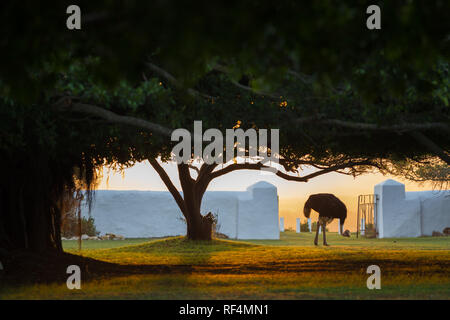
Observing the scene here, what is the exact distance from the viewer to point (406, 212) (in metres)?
32.0

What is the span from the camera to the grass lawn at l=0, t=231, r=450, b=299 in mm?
9547

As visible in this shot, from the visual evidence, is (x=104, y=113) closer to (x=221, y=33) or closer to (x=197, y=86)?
(x=197, y=86)

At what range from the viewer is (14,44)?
4012 mm

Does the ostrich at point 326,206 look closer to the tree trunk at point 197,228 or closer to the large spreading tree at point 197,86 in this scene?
the large spreading tree at point 197,86

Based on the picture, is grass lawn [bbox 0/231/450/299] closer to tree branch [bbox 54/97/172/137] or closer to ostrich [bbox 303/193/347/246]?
tree branch [bbox 54/97/172/137]

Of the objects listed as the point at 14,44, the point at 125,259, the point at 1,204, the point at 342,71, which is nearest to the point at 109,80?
the point at 14,44

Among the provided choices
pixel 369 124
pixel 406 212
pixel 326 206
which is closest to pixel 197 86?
pixel 369 124

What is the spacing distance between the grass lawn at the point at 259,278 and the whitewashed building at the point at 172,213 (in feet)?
34.2

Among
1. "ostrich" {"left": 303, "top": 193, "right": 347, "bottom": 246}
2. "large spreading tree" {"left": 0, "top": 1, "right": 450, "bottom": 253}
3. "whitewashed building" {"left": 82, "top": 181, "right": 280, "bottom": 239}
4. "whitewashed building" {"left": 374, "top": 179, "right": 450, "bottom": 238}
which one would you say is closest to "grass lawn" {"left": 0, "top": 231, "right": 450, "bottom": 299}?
"large spreading tree" {"left": 0, "top": 1, "right": 450, "bottom": 253}

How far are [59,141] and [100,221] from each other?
19.1m

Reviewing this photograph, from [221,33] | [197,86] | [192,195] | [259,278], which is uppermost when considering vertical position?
[197,86]

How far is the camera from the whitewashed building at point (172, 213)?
99.2 feet

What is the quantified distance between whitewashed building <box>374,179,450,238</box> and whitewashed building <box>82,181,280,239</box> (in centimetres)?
575

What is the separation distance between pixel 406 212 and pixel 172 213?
1159 centimetres
